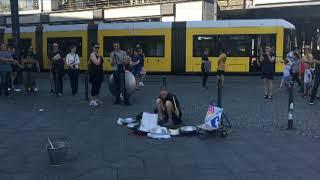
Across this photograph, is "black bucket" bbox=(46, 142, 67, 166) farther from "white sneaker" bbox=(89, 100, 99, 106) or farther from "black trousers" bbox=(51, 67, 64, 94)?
"black trousers" bbox=(51, 67, 64, 94)

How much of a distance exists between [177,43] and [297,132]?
52.9 ft

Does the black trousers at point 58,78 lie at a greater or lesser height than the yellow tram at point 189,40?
lesser

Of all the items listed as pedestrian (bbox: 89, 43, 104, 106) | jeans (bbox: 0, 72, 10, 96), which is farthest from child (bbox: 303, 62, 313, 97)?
jeans (bbox: 0, 72, 10, 96)

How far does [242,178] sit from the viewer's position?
6.62 m

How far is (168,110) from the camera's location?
1009cm

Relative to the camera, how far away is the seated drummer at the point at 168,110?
10117 millimetres

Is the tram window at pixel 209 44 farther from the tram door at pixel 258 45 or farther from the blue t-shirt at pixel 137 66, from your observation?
the blue t-shirt at pixel 137 66

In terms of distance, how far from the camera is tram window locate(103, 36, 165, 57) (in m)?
25.8

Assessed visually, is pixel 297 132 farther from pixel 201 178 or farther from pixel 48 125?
pixel 48 125

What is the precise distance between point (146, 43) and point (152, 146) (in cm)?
1784

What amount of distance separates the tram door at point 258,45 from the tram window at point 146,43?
15.2 feet

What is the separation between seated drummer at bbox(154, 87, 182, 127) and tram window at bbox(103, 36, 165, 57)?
616 inches

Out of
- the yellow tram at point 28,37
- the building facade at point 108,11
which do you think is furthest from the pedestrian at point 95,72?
the building facade at point 108,11

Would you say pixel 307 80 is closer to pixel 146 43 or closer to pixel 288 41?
pixel 288 41
